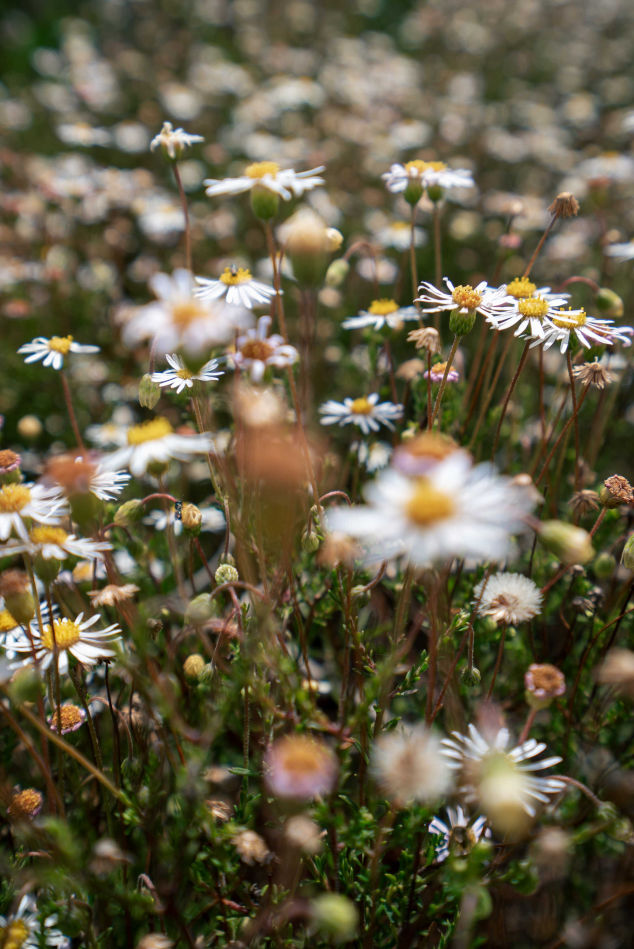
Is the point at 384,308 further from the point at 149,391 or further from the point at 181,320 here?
the point at 181,320

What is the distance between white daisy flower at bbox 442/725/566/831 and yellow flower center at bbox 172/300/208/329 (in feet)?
1.98

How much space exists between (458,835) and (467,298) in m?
0.80

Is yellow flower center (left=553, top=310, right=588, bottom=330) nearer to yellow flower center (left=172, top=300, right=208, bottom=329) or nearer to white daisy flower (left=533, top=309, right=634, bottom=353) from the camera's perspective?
white daisy flower (left=533, top=309, right=634, bottom=353)

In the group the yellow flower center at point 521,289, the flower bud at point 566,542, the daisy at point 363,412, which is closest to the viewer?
the flower bud at point 566,542

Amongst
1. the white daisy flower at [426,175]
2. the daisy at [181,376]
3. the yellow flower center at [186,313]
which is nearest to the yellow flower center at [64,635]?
the daisy at [181,376]

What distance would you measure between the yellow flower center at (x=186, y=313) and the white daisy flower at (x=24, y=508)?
1.11 feet

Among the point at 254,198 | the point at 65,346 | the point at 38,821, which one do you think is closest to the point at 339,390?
the point at 65,346

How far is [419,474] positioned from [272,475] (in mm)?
203

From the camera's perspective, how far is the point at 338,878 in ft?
3.07

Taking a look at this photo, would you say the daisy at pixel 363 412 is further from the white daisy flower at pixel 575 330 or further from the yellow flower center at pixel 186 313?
the yellow flower center at pixel 186 313

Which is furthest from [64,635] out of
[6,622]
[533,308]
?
[533,308]

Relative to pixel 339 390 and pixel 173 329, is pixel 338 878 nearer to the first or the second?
pixel 173 329

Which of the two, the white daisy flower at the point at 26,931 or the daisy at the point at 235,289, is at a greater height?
the daisy at the point at 235,289

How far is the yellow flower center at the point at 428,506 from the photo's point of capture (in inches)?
26.2
